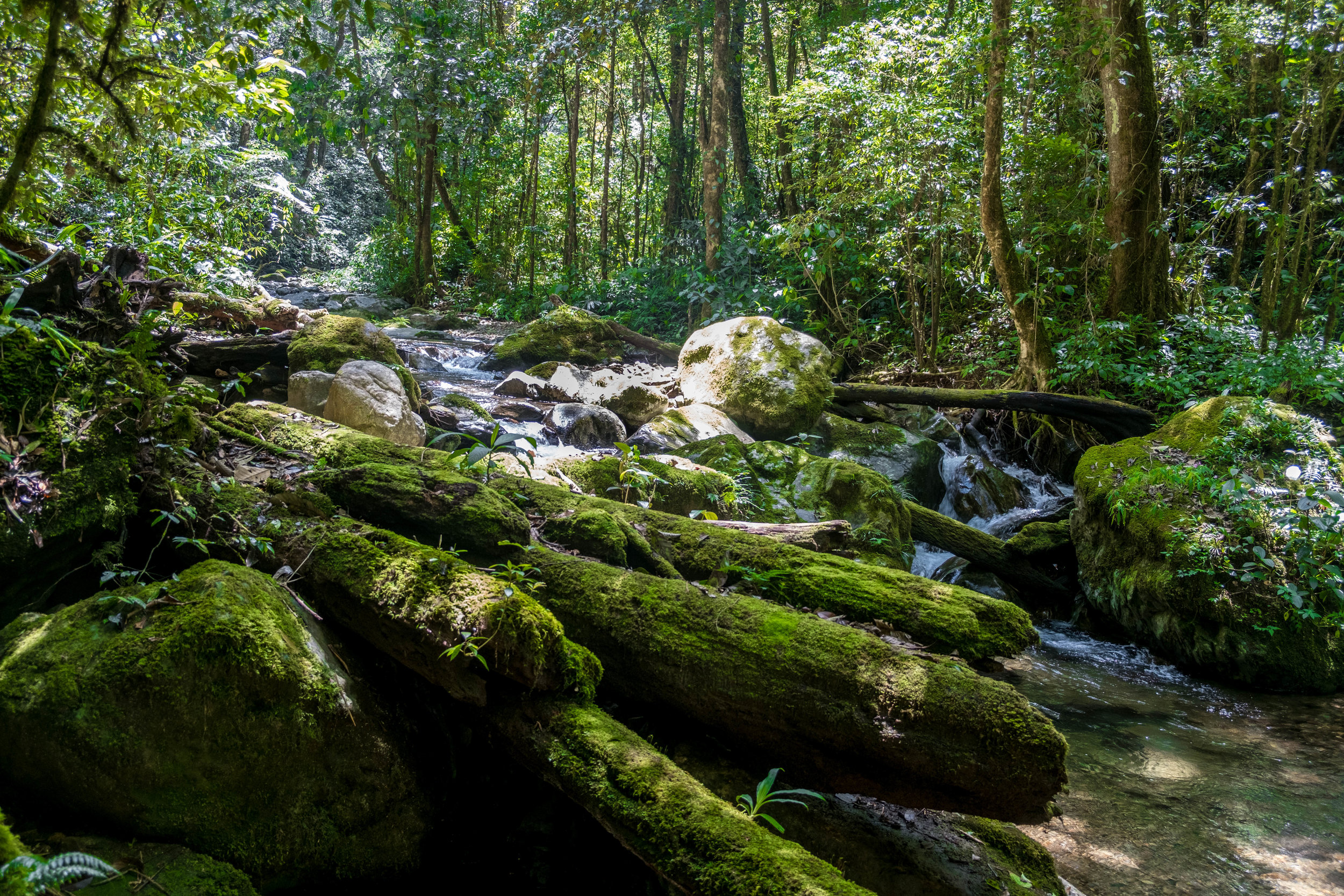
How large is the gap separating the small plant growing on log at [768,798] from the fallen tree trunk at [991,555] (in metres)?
4.50

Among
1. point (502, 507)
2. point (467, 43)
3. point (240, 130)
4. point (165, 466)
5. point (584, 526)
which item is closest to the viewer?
point (165, 466)

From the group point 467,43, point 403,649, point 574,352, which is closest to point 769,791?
point 403,649

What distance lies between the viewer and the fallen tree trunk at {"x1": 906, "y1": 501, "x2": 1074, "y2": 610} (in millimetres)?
6652

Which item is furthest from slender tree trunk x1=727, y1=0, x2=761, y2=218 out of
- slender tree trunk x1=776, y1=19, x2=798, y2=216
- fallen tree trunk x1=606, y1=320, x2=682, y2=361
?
fallen tree trunk x1=606, y1=320, x2=682, y2=361

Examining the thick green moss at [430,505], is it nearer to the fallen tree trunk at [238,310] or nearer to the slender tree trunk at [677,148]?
the fallen tree trunk at [238,310]

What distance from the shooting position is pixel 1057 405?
7.95 meters

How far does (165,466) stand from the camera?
2.88 meters

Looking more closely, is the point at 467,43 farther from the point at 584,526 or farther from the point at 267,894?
the point at 267,894

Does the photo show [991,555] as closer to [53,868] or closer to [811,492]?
[811,492]

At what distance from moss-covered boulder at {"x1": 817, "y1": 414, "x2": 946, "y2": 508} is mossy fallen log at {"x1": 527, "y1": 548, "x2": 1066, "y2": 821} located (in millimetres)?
5743

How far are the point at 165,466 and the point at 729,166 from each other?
17.7m

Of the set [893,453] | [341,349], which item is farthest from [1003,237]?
[341,349]

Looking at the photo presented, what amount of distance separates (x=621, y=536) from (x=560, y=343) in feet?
30.1

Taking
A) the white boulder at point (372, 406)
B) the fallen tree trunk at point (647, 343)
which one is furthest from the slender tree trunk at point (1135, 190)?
the white boulder at point (372, 406)
